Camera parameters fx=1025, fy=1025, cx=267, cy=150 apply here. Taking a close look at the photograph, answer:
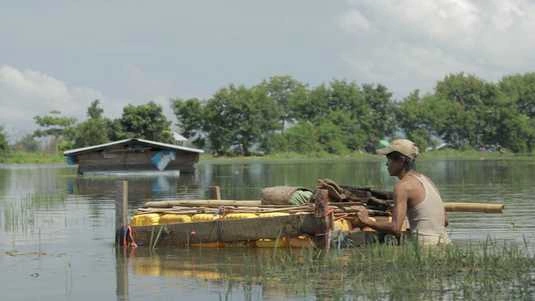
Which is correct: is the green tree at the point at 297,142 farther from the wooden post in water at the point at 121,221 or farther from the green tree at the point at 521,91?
the wooden post in water at the point at 121,221

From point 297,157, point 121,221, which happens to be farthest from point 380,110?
point 121,221

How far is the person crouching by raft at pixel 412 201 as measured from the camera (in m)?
10.4

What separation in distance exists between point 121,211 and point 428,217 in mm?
5808

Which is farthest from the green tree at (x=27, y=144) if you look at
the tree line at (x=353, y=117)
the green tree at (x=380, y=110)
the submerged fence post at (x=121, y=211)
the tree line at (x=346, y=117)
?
the submerged fence post at (x=121, y=211)

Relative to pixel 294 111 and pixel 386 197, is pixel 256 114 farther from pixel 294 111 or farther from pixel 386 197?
pixel 386 197

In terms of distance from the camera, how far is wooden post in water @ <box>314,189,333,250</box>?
1327 centimetres

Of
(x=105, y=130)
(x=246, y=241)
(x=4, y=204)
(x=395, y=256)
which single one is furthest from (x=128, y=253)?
(x=105, y=130)

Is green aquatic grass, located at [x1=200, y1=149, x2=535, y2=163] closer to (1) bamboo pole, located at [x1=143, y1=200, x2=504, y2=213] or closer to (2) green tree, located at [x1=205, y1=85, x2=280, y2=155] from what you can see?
(2) green tree, located at [x1=205, y1=85, x2=280, y2=155]

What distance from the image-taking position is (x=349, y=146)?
327 feet

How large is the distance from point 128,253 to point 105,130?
222ft

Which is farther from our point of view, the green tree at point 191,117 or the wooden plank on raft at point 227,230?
the green tree at point 191,117

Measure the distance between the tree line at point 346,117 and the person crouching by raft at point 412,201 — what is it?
80.3m

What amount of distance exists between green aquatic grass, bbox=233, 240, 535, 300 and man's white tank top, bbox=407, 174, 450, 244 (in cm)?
14

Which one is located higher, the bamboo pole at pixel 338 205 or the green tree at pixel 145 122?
the green tree at pixel 145 122
